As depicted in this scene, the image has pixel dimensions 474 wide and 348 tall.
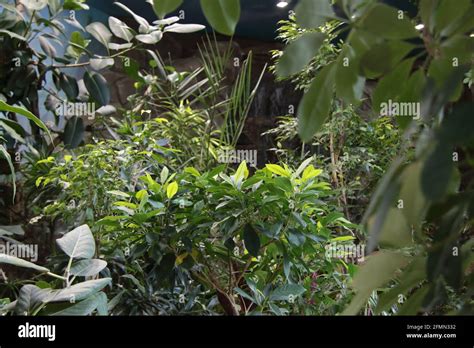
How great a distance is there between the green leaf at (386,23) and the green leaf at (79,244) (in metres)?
0.90

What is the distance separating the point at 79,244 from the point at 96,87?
190 cm

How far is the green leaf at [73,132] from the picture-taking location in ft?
9.84

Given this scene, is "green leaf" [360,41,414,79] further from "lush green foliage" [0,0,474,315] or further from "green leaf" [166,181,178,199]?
"green leaf" [166,181,178,199]

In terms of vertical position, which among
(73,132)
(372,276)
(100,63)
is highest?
(100,63)

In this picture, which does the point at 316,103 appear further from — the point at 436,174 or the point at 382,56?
the point at 436,174

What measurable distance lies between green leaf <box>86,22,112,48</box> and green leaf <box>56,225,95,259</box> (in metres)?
1.94

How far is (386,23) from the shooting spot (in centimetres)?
40

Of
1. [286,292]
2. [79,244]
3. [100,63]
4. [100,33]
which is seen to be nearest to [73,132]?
[100,63]

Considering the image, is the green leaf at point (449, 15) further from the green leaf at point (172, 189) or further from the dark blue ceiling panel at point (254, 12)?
the dark blue ceiling panel at point (254, 12)

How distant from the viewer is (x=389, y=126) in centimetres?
348

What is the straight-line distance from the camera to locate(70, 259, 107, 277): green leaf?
3.74 ft

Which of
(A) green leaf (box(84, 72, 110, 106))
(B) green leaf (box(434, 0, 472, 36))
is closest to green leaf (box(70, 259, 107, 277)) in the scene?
(B) green leaf (box(434, 0, 472, 36))
